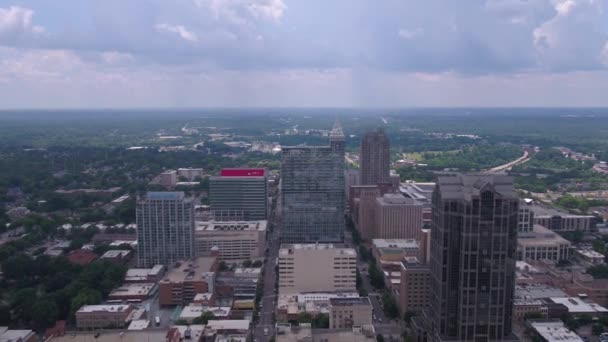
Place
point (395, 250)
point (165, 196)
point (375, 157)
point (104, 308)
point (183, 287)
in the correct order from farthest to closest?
1. point (375, 157)
2. point (165, 196)
3. point (395, 250)
4. point (183, 287)
5. point (104, 308)

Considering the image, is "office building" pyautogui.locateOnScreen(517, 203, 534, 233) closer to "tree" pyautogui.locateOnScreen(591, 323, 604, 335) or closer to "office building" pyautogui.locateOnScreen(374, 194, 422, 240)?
"office building" pyautogui.locateOnScreen(374, 194, 422, 240)

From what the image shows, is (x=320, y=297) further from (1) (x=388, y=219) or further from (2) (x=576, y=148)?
(2) (x=576, y=148)

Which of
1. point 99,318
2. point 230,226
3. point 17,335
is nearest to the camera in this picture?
point 17,335

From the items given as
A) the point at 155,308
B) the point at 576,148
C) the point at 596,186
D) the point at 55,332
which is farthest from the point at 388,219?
the point at 576,148

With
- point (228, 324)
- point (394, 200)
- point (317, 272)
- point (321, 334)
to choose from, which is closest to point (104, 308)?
point (228, 324)

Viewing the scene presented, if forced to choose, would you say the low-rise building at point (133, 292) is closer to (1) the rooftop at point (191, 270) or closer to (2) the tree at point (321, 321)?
(1) the rooftop at point (191, 270)

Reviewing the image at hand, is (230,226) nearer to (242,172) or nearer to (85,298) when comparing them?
(242,172)
